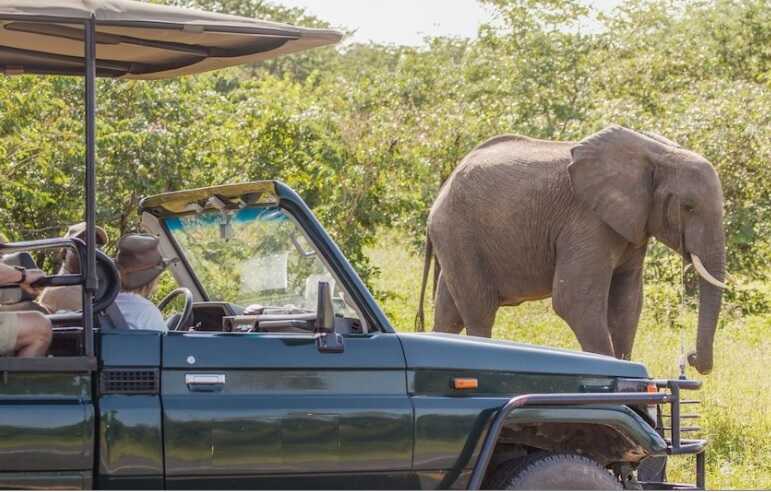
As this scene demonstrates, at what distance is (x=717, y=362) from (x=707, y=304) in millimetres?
2626

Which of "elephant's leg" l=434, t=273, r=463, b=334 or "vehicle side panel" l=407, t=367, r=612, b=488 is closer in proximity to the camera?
"vehicle side panel" l=407, t=367, r=612, b=488

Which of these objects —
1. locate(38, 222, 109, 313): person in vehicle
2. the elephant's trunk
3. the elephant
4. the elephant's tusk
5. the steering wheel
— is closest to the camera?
the steering wheel

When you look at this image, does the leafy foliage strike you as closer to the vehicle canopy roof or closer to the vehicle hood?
the vehicle canopy roof

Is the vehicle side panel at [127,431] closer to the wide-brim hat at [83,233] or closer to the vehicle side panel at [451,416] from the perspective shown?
the vehicle side panel at [451,416]

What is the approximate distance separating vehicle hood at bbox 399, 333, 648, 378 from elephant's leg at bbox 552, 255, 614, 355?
530 centimetres

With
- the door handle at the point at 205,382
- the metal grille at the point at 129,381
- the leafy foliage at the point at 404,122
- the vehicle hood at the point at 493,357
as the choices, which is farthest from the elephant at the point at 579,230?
the metal grille at the point at 129,381

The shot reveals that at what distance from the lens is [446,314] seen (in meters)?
12.7

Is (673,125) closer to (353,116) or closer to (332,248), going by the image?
(353,116)

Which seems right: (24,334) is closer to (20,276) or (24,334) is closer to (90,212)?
(20,276)

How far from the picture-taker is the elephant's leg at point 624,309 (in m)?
11.7

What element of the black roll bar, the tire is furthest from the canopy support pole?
the tire

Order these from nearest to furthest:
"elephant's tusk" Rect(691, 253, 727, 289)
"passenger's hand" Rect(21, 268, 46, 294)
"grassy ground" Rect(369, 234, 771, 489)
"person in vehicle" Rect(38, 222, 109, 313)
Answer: "passenger's hand" Rect(21, 268, 46, 294)
"person in vehicle" Rect(38, 222, 109, 313)
"grassy ground" Rect(369, 234, 771, 489)
"elephant's tusk" Rect(691, 253, 727, 289)

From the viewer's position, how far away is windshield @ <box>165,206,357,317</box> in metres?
5.60

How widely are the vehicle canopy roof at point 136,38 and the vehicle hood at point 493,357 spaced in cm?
129
